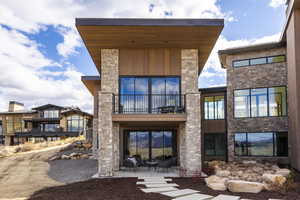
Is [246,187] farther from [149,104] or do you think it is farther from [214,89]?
[214,89]

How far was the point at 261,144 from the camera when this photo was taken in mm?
13922

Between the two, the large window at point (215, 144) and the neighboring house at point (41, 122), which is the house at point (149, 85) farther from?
the neighboring house at point (41, 122)

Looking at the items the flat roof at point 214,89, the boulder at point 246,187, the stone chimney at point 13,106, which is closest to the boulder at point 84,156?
the flat roof at point 214,89

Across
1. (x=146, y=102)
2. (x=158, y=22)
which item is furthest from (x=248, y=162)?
(x=158, y=22)

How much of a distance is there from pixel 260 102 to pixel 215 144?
3981 mm

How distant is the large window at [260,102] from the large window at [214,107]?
3.09 ft

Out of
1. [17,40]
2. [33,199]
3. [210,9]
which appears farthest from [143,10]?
[17,40]

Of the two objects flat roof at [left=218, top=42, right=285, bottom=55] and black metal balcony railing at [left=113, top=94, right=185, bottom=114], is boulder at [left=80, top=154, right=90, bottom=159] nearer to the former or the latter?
black metal balcony railing at [left=113, top=94, right=185, bottom=114]

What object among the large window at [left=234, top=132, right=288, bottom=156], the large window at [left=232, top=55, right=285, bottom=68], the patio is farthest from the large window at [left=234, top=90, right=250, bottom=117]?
the patio

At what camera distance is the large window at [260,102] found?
44.1 feet

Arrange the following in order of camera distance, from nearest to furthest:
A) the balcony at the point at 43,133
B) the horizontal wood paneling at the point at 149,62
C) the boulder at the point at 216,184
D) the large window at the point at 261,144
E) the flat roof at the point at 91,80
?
the boulder at the point at 216,184
the horizontal wood paneling at the point at 149,62
the large window at the point at 261,144
the flat roof at the point at 91,80
the balcony at the point at 43,133

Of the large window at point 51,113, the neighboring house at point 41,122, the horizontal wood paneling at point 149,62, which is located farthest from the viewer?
the large window at point 51,113

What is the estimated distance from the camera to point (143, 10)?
11.8 m

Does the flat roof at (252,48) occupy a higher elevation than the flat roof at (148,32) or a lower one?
higher
